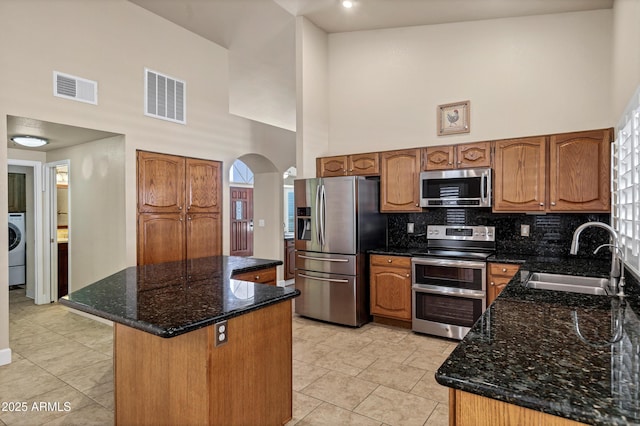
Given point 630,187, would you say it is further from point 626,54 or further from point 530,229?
point 530,229

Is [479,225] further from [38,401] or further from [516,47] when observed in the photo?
[38,401]

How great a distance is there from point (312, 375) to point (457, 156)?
258 cm

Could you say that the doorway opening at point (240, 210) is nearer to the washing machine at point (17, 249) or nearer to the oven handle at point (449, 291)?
the washing machine at point (17, 249)

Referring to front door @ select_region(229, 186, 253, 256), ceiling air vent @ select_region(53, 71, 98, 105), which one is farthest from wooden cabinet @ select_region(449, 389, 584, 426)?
front door @ select_region(229, 186, 253, 256)

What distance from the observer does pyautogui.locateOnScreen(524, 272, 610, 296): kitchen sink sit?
2.31m

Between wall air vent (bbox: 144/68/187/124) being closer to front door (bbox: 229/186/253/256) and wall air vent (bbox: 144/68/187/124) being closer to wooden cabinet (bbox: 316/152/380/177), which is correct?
wooden cabinet (bbox: 316/152/380/177)

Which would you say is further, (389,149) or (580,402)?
(389,149)

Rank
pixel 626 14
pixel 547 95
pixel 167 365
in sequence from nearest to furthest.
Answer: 1. pixel 167 365
2. pixel 626 14
3. pixel 547 95

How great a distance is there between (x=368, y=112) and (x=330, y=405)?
344cm

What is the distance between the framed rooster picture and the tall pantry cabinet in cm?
294

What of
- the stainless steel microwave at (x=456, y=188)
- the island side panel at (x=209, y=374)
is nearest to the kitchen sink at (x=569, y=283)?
the stainless steel microwave at (x=456, y=188)

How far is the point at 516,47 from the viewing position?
12.7 ft

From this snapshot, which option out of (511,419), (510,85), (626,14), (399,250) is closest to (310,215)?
(399,250)

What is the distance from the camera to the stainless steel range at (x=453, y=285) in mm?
3576
